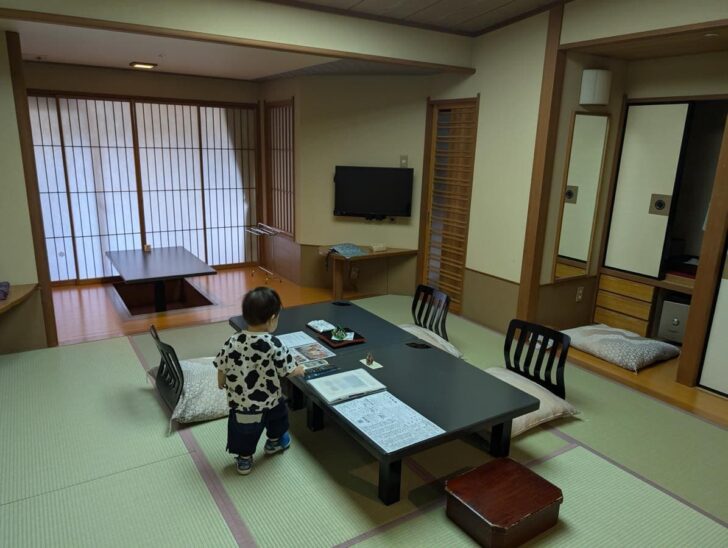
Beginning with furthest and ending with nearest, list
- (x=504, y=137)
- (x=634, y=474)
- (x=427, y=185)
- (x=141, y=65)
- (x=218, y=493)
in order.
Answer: (x=427, y=185) → (x=141, y=65) → (x=504, y=137) → (x=634, y=474) → (x=218, y=493)

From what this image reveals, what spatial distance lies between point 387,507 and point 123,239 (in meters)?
5.20

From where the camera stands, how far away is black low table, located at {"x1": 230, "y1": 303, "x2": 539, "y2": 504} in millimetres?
2314

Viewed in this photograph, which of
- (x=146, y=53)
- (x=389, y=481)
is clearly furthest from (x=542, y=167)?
(x=146, y=53)

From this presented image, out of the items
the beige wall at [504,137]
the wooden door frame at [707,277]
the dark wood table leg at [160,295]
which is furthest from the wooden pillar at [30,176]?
the wooden door frame at [707,277]

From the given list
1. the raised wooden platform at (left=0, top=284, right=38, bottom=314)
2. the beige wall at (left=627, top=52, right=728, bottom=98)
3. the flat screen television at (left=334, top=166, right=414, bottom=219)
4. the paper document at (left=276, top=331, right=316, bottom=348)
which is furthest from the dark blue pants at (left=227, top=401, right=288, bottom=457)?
the beige wall at (left=627, top=52, right=728, bottom=98)

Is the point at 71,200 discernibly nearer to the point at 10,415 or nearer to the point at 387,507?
the point at 10,415

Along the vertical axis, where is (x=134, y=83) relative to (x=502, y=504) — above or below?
above

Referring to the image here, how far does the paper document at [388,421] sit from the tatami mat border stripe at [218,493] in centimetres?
66

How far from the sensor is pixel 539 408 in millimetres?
2994

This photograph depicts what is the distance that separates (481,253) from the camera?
5027mm

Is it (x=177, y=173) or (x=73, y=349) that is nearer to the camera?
(x=73, y=349)

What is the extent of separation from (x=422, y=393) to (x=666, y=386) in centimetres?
230

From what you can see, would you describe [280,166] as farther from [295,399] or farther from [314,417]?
[314,417]

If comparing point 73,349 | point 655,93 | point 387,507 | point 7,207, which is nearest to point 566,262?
point 655,93
